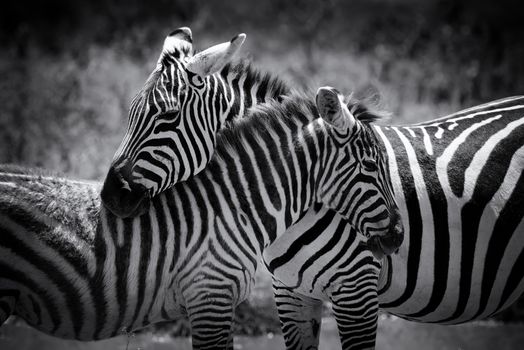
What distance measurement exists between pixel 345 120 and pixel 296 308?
5.25ft

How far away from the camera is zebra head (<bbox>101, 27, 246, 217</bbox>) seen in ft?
14.1

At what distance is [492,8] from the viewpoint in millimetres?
18844

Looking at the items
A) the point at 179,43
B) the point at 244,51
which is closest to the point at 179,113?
the point at 179,43

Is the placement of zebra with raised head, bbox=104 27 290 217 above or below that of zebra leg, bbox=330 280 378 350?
above

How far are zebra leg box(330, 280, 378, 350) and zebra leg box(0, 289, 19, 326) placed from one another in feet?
7.29

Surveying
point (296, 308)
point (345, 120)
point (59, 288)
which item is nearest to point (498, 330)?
point (296, 308)

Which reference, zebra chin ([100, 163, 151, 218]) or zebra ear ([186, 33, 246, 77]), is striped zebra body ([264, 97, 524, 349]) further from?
zebra ear ([186, 33, 246, 77])

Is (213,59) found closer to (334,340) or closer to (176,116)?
(176,116)

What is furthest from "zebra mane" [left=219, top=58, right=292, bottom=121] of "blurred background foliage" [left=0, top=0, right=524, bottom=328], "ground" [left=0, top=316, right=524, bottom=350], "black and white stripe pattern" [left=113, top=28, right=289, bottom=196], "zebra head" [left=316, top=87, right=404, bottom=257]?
"blurred background foliage" [left=0, top=0, right=524, bottom=328]

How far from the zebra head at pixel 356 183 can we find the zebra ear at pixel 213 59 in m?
0.74

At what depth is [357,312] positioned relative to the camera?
467 centimetres

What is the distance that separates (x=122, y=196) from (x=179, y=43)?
1.49 metres

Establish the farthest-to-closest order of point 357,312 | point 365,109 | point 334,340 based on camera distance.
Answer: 1. point 334,340
2. point 365,109
3. point 357,312

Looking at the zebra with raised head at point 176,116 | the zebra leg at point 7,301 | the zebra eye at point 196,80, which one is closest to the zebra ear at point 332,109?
the zebra with raised head at point 176,116
